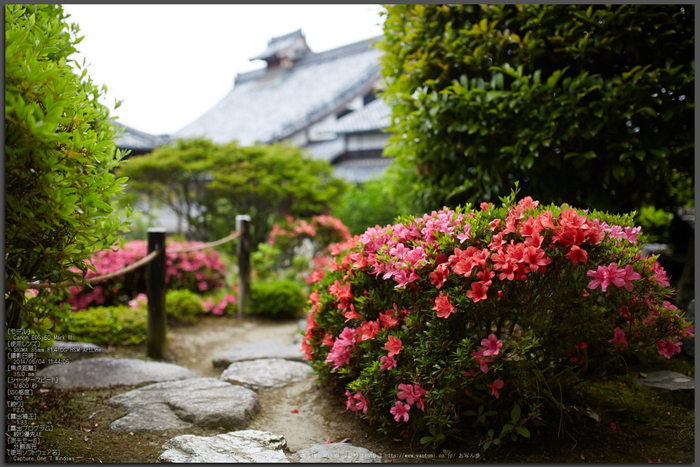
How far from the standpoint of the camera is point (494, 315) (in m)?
1.95

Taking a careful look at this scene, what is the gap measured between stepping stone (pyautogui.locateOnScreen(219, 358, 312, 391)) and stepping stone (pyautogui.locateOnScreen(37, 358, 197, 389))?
0.30 metres

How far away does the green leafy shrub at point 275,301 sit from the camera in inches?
206

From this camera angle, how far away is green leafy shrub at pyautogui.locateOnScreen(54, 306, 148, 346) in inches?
147

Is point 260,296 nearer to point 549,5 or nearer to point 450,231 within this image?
point 450,231

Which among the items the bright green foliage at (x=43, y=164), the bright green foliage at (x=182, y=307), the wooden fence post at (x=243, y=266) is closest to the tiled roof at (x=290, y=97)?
the wooden fence post at (x=243, y=266)

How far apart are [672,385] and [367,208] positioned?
5655 mm

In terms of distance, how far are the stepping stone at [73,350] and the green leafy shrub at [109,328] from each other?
1.01 feet

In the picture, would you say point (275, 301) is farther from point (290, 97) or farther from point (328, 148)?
point (290, 97)

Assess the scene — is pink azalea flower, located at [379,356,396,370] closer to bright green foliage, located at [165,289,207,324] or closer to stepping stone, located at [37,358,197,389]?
stepping stone, located at [37,358,197,389]

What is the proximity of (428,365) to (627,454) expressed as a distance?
962 mm

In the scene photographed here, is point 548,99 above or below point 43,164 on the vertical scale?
above

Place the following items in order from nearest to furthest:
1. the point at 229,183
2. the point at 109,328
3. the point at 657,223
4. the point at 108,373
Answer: the point at 108,373, the point at 109,328, the point at 657,223, the point at 229,183

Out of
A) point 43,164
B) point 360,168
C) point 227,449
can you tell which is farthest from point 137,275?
point 360,168

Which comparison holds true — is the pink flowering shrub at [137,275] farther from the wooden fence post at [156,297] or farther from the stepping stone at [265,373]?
the stepping stone at [265,373]
